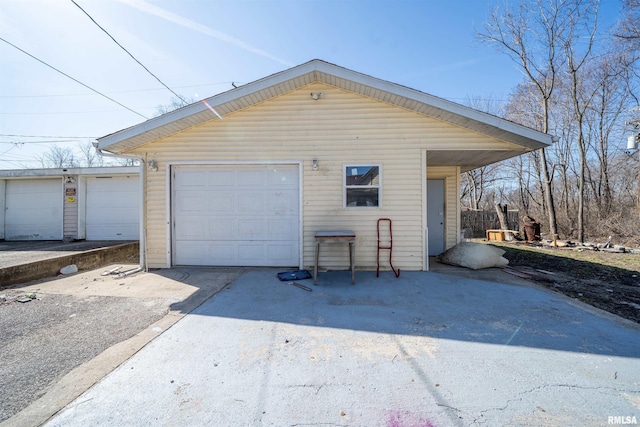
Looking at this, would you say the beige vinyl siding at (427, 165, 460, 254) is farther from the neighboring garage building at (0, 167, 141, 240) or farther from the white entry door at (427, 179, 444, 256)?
the neighboring garage building at (0, 167, 141, 240)

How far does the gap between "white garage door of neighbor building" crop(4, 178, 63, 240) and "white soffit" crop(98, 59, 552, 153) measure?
7.07 m

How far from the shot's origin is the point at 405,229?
568 cm

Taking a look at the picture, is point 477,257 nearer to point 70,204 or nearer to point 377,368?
point 377,368

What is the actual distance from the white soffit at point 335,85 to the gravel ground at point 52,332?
10.2 ft

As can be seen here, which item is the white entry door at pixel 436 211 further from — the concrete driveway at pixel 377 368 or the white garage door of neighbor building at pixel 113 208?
the white garage door of neighbor building at pixel 113 208

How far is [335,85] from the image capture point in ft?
18.5

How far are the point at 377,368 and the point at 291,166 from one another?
439 cm

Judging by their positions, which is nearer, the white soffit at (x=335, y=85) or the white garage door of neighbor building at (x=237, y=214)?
the white soffit at (x=335, y=85)

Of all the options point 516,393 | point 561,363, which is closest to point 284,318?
point 516,393

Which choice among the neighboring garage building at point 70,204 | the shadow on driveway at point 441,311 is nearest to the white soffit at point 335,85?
the shadow on driveway at point 441,311

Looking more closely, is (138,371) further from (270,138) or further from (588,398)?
(270,138)

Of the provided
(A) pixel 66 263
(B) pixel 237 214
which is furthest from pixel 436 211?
(A) pixel 66 263

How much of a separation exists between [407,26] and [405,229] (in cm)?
636

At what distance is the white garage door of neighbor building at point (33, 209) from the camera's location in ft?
32.5
